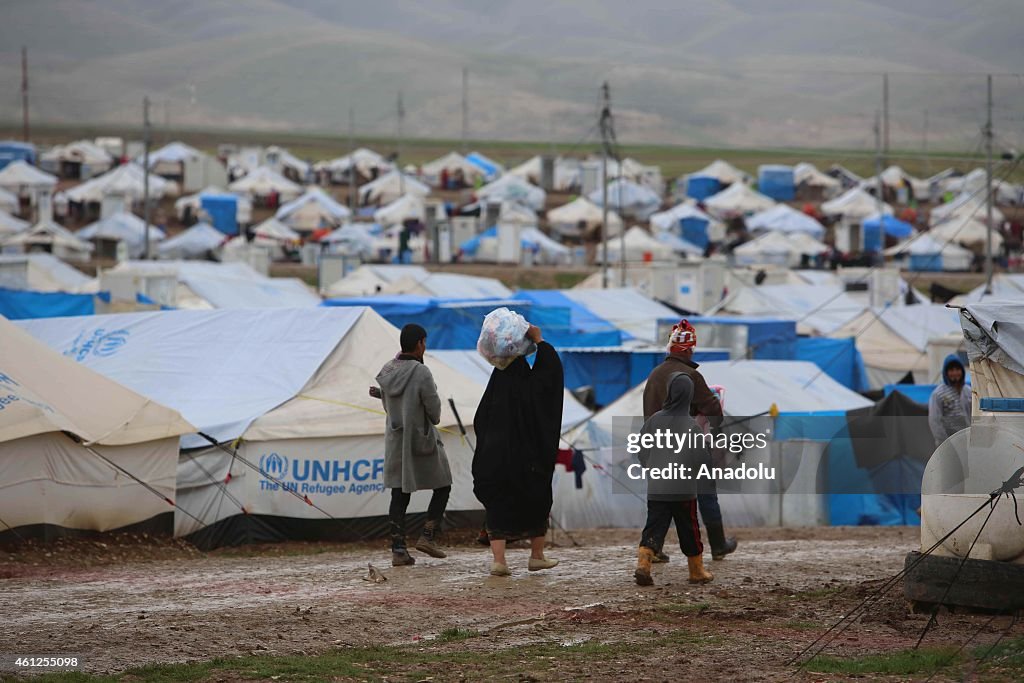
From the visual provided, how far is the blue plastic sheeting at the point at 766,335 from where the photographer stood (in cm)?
2570

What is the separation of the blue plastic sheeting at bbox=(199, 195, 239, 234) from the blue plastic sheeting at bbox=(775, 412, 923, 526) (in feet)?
157

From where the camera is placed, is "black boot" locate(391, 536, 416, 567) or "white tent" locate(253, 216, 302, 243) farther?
"white tent" locate(253, 216, 302, 243)

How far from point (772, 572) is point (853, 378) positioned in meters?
17.7

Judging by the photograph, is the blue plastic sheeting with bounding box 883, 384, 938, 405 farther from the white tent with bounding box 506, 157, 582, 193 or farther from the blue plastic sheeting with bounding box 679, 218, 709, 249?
the white tent with bounding box 506, 157, 582, 193

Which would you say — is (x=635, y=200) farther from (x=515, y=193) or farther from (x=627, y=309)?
(x=627, y=309)

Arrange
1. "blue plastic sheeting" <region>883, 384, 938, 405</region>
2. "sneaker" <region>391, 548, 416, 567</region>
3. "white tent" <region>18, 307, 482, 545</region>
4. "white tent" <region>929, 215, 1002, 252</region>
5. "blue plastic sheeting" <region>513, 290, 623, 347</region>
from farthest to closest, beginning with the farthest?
1. "white tent" <region>929, 215, 1002, 252</region>
2. "blue plastic sheeting" <region>513, 290, 623, 347</region>
3. "blue plastic sheeting" <region>883, 384, 938, 405</region>
4. "white tent" <region>18, 307, 482, 545</region>
5. "sneaker" <region>391, 548, 416, 567</region>

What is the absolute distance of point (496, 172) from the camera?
82750 mm

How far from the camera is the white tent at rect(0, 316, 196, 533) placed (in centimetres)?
1055

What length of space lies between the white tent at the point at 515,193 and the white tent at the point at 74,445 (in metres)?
55.3

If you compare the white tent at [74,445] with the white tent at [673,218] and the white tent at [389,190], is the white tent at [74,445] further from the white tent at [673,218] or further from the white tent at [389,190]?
the white tent at [389,190]

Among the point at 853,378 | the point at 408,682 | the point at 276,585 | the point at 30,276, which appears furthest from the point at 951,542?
the point at 30,276

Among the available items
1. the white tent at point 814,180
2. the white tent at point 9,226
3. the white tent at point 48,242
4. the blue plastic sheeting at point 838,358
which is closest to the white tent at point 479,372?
the blue plastic sheeting at point 838,358

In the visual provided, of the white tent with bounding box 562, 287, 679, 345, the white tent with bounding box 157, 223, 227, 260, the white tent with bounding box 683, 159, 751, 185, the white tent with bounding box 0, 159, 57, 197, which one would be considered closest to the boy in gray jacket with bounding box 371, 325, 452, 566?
the white tent with bounding box 562, 287, 679, 345

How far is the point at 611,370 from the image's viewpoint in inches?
895
